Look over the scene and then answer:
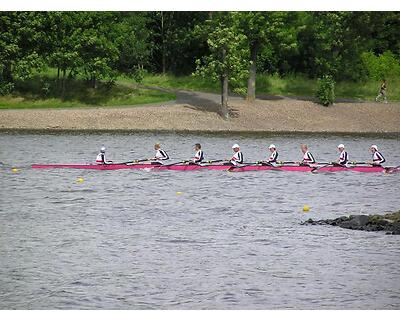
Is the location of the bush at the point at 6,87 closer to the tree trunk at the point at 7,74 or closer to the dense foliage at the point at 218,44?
the dense foliage at the point at 218,44

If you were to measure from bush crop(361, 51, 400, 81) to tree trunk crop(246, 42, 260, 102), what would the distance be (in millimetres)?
6988

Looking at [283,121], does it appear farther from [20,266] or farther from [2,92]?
[20,266]

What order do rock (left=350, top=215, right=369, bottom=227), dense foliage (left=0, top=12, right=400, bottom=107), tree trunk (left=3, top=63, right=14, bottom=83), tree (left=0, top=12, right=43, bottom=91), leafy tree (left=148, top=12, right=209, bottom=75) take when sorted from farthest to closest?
leafy tree (left=148, top=12, right=209, bottom=75), tree trunk (left=3, top=63, right=14, bottom=83), dense foliage (left=0, top=12, right=400, bottom=107), tree (left=0, top=12, right=43, bottom=91), rock (left=350, top=215, right=369, bottom=227)

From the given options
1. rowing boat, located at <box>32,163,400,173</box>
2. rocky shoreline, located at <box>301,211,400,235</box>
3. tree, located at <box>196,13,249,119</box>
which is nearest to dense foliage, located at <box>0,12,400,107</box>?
tree, located at <box>196,13,249,119</box>

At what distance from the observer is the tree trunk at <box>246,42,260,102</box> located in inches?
2352

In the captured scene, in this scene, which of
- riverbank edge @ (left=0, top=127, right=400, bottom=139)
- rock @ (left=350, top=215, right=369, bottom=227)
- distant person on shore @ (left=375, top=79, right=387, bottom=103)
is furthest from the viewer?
distant person on shore @ (left=375, top=79, right=387, bottom=103)

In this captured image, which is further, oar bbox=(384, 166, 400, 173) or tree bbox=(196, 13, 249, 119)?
tree bbox=(196, 13, 249, 119)

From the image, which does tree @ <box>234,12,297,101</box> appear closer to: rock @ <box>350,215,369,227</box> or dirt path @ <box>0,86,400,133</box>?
dirt path @ <box>0,86,400,133</box>

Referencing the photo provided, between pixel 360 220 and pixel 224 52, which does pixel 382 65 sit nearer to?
pixel 224 52

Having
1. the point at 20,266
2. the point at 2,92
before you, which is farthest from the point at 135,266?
the point at 2,92

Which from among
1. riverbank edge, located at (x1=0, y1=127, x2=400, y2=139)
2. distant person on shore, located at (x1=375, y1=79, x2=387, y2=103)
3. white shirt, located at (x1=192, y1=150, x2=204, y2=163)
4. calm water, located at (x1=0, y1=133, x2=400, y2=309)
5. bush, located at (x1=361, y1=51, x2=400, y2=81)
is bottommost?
calm water, located at (x1=0, y1=133, x2=400, y2=309)

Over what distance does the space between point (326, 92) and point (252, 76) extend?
506 centimetres

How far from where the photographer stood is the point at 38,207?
105 feet

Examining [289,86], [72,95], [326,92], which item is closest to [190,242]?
[326,92]
